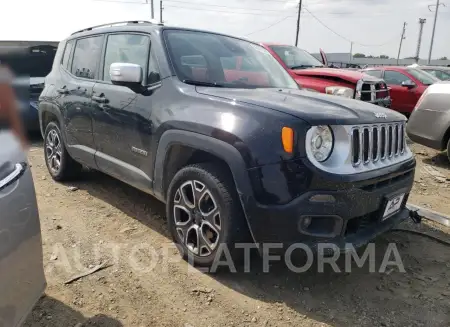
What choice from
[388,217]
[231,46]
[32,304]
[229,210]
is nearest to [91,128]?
[231,46]

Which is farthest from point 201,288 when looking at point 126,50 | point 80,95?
point 80,95

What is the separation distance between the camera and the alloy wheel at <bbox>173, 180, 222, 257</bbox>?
9.48ft

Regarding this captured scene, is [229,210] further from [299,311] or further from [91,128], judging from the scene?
[91,128]

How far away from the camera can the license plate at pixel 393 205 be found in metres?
2.93

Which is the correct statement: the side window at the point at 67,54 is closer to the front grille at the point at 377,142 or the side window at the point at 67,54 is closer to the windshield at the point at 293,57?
the front grille at the point at 377,142

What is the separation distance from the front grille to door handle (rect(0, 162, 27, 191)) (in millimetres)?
1930

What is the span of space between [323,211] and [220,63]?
1718 millimetres

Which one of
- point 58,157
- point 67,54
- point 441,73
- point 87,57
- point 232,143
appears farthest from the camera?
point 441,73

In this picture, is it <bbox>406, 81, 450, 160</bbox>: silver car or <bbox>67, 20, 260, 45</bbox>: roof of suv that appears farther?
<bbox>406, 81, 450, 160</bbox>: silver car

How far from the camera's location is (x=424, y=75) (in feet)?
35.1

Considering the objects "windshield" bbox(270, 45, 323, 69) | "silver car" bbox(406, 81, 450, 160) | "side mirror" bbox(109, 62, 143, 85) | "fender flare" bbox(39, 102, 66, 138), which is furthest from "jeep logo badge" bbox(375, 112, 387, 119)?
"windshield" bbox(270, 45, 323, 69)

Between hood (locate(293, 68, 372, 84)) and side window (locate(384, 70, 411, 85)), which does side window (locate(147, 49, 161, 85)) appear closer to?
hood (locate(293, 68, 372, 84))

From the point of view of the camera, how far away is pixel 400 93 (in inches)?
405

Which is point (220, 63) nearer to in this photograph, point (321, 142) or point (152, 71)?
point (152, 71)
